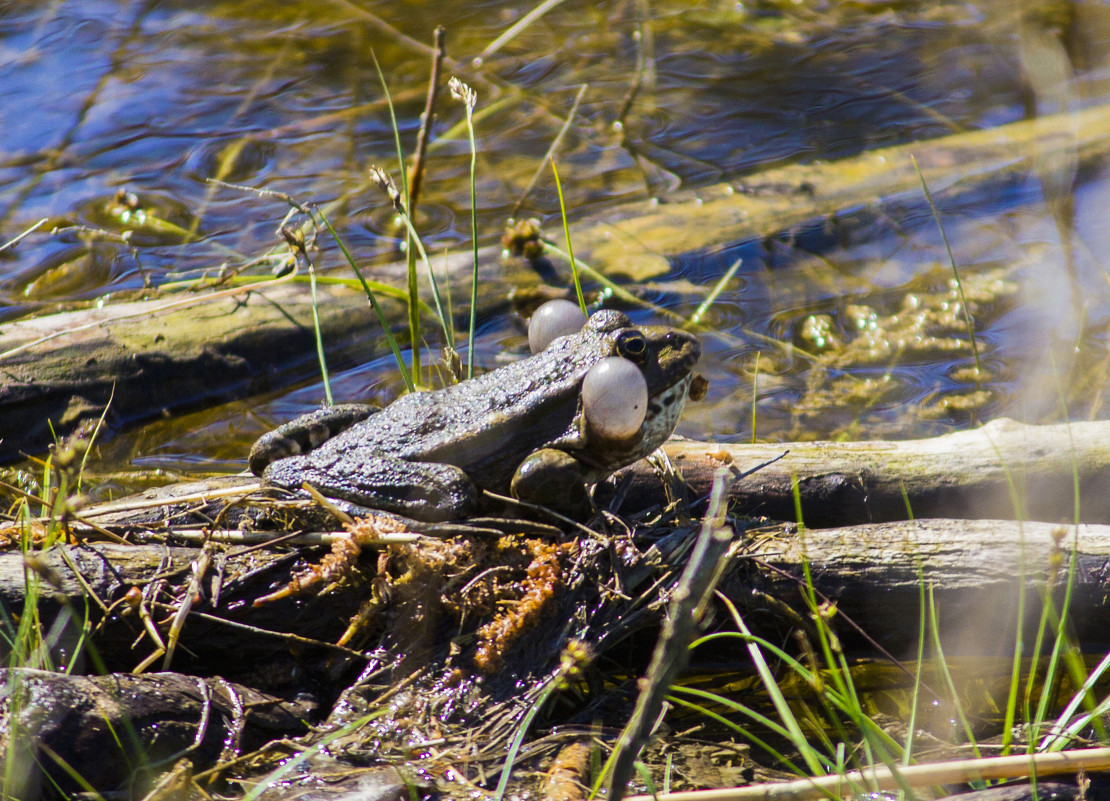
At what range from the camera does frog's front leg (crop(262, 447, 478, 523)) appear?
3.48m

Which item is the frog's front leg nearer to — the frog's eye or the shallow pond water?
the frog's eye

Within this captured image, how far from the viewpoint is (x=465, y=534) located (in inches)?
131

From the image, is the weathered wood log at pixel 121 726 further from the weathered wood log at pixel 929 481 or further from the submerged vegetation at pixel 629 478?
the weathered wood log at pixel 929 481

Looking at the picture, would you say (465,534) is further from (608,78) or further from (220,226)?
(608,78)

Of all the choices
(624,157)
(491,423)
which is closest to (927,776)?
(491,423)

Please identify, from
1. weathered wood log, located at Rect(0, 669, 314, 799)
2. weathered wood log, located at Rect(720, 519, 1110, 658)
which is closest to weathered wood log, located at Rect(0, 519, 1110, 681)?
weathered wood log, located at Rect(720, 519, 1110, 658)

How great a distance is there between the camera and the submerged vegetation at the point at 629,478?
9.20 ft

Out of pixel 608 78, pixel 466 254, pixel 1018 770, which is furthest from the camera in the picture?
pixel 608 78

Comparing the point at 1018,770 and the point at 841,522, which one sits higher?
the point at 1018,770

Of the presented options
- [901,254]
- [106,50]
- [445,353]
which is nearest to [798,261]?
[901,254]

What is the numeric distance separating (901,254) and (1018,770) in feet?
16.7

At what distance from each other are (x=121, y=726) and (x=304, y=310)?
3410 millimetres

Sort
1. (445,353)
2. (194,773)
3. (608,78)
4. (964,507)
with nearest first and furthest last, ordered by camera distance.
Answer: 1. (194,773)
2. (964,507)
3. (445,353)
4. (608,78)

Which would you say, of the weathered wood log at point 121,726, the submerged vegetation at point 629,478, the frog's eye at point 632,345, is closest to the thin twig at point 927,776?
the submerged vegetation at point 629,478
